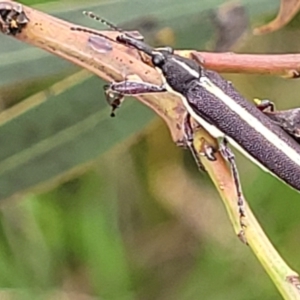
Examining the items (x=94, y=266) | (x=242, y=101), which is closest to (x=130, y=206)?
(x=94, y=266)

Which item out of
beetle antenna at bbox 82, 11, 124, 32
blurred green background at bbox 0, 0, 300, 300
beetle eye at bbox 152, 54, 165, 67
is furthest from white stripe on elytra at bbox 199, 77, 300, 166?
blurred green background at bbox 0, 0, 300, 300

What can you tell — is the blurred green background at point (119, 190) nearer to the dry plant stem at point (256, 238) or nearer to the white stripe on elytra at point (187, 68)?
the white stripe on elytra at point (187, 68)

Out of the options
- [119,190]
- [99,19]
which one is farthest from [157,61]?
[119,190]

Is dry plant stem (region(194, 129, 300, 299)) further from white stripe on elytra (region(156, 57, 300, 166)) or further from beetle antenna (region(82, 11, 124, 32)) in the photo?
beetle antenna (region(82, 11, 124, 32))

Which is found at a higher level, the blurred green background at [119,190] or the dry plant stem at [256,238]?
the blurred green background at [119,190]

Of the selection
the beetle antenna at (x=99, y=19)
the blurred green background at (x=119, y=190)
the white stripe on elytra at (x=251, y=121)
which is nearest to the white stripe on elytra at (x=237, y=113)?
the white stripe on elytra at (x=251, y=121)

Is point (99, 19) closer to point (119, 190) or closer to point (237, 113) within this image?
point (237, 113)

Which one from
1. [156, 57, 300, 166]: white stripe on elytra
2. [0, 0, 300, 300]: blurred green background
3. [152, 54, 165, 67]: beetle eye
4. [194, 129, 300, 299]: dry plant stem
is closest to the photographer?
[194, 129, 300, 299]: dry plant stem
